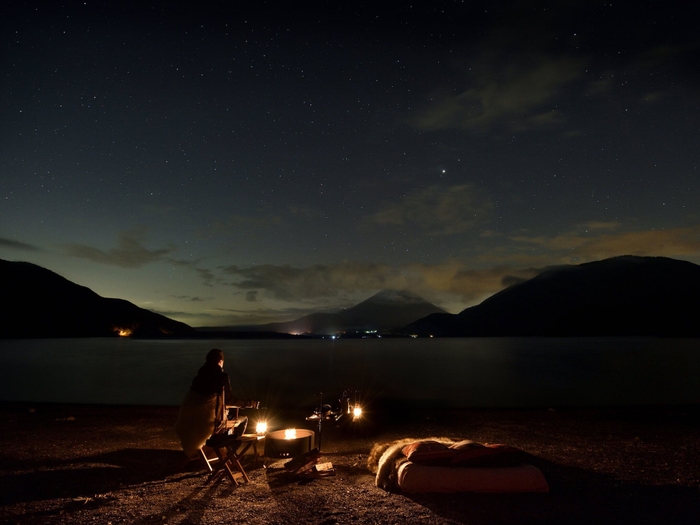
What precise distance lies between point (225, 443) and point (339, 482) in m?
1.52

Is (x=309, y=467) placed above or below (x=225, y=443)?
below

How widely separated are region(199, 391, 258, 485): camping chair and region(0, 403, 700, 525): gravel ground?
0.19 meters

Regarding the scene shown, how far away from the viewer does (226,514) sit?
5078 mm

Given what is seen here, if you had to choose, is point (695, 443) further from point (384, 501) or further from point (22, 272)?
point (22, 272)

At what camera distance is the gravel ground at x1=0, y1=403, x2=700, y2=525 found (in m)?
5.07

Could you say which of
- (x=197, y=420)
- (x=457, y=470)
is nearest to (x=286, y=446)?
(x=197, y=420)

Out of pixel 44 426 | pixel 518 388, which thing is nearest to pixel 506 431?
pixel 44 426

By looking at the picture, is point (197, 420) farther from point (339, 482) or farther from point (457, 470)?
point (457, 470)

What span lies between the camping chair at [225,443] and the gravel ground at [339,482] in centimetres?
19

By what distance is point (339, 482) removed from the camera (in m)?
6.24

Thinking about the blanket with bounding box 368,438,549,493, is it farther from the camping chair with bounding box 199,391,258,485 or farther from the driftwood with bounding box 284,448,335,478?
the camping chair with bounding box 199,391,258,485

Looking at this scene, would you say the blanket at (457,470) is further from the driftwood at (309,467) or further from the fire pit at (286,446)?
the fire pit at (286,446)

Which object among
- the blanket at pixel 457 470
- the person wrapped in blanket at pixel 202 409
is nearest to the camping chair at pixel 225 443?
the person wrapped in blanket at pixel 202 409

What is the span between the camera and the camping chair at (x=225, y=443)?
613 centimetres
